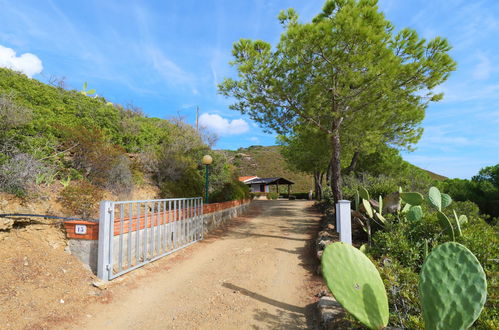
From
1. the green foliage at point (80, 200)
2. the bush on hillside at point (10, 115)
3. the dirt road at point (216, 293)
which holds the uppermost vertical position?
the bush on hillside at point (10, 115)

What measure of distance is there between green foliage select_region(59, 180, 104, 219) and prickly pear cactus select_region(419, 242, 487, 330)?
5.82 metres

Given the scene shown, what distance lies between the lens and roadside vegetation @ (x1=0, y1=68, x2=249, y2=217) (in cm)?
538

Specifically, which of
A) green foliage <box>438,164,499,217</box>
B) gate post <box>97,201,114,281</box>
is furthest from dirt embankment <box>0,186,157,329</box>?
green foliage <box>438,164,499,217</box>

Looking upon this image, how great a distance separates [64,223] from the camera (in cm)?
452

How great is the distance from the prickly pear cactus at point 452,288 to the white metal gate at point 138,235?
4.24 meters

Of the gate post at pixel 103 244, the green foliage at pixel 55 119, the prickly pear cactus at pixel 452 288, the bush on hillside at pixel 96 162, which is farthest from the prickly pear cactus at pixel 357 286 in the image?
the green foliage at pixel 55 119

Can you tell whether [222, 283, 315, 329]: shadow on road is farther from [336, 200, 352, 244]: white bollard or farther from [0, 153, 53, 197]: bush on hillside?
[0, 153, 53, 197]: bush on hillside

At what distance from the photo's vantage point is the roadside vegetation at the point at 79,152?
Result: 5.38 m

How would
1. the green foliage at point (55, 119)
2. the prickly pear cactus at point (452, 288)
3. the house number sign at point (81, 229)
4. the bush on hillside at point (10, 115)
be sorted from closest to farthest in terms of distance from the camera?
the prickly pear cactus at point (452, 288) → the house number sign at point (81, 229) → the bush on hillside at point (10, 115) → the green foliage at point (55, 119)

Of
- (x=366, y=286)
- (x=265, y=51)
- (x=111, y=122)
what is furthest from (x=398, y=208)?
(x=111, y=122)

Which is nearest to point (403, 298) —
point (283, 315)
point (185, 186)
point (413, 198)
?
point (283, 315)

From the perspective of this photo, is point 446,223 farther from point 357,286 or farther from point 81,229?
point 81,229

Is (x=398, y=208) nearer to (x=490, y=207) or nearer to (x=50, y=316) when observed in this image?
(x=50, y=316)

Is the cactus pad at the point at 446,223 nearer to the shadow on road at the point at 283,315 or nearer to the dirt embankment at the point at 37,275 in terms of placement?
the shadow on road at the point at 283,315
